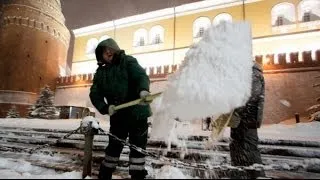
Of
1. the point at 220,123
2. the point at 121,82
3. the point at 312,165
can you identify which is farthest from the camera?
the point at 312,165

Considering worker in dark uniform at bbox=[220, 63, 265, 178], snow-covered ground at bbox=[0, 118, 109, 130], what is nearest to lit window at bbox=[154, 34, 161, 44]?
snow-covered ground at bbox=[0, 118, 109, 130]

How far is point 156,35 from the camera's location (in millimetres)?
28656

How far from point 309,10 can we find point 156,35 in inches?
514

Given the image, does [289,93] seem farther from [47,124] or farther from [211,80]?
[211,80]

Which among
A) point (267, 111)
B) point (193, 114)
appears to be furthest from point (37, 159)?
point (267, 111)

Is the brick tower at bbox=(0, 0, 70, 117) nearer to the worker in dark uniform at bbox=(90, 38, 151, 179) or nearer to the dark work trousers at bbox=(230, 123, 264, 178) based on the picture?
the worker in dark uniform at bbox=(90, 38, 151, 179)

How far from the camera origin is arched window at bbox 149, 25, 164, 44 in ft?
92.8

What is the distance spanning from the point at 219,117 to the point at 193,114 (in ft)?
1.67

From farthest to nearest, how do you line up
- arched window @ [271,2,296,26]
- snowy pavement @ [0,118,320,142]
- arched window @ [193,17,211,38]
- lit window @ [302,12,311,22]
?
arched window @ [193,17,211,38]
arched window @ [271,2,296,26]
lit window @ [302,12,311,22]
snowy pavement @ [0,118,320,142]

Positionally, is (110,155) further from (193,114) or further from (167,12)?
(167,12)

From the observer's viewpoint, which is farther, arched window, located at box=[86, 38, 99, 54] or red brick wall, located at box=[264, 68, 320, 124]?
arched window, located at box=[86, 38, 99, 54]

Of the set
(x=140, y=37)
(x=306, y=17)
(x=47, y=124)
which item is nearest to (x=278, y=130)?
(x=47, y=124)

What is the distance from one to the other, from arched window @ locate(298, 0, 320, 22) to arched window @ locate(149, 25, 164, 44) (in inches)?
464

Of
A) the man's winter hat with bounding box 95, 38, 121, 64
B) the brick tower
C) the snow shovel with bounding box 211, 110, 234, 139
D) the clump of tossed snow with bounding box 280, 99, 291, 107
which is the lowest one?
the snow shovel with bounding box 211, 110, 234, 139
